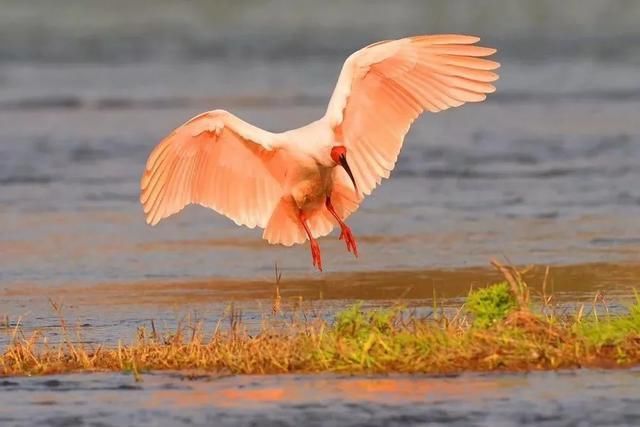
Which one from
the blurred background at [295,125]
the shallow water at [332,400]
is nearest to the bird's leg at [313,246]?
the blurred background at [295,125]

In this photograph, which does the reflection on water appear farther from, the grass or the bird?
the grass

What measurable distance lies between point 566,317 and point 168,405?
102 inches

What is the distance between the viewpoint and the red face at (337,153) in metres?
A: 11.6

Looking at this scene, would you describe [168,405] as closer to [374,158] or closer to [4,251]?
[374,158]

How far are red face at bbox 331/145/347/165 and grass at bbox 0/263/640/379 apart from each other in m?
1.76

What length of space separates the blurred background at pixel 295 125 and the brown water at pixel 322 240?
0.06 meters

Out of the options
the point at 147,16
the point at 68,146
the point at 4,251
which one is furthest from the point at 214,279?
the point at 147,16

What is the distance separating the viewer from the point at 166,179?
39.0 feet

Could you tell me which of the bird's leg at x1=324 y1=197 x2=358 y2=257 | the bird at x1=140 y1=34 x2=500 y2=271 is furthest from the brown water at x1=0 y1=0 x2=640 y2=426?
the bird at x1=140 y1=34 x2=500 y2=271

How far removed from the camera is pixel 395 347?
9.41 metres

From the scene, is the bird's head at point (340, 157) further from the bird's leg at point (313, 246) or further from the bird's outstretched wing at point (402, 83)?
the bird's leg at point (313, 246)

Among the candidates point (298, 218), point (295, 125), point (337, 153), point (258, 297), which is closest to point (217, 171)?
point (298, 218)

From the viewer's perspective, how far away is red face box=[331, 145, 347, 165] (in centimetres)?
1159

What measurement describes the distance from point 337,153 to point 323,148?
126 mm
